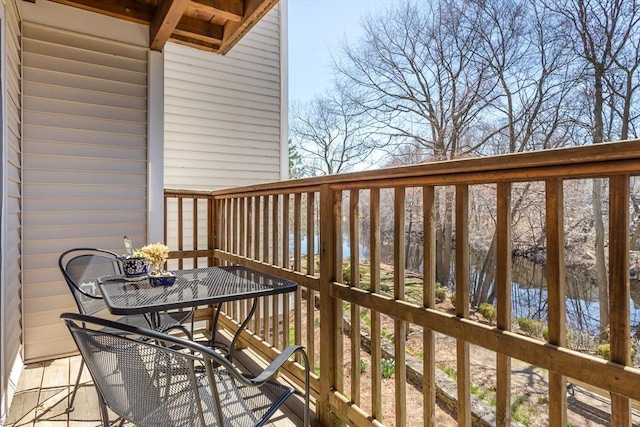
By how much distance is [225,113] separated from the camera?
523cm

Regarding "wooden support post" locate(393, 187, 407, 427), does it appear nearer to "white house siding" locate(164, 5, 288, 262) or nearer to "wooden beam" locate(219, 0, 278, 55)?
"wooden beam" locate(219, 0, 278, 55)

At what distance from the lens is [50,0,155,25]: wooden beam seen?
3014 mm

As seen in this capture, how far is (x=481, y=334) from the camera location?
126 centimetres

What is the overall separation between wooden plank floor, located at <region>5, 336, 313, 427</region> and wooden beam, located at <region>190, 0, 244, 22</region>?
265 centimetres

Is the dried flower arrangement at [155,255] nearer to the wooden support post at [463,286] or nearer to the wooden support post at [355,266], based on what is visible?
the wooden support post at [355,266]

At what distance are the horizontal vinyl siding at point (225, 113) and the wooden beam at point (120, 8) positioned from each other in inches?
66.8

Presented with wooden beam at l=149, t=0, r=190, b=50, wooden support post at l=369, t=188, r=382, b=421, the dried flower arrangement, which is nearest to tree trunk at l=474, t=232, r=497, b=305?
wooden support post at l=369, t=188, r=382, b=421

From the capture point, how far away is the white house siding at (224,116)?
4938 mm

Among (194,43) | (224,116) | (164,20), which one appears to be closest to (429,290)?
(164,20)

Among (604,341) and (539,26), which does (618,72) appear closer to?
(539,26)

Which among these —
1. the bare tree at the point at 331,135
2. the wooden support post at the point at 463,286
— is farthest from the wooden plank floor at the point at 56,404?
the bare tree at the point at 331,135

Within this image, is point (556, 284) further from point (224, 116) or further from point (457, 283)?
point (224, 116)

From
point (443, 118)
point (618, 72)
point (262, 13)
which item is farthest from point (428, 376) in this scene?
point (443, 118)

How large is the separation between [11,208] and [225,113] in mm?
3186
